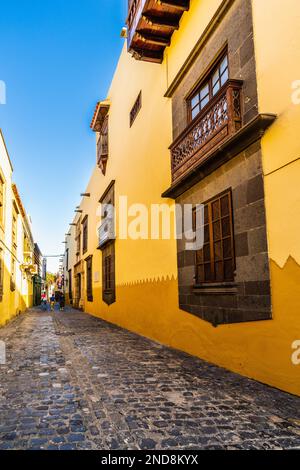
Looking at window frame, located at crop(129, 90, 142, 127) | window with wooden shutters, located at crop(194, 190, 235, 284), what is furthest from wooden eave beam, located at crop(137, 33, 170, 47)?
window with wooden shutters, located at crop(194, 190, 235, 284)

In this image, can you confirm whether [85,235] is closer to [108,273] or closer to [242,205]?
[108,273]

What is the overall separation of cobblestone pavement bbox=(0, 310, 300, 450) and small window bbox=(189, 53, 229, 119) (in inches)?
177

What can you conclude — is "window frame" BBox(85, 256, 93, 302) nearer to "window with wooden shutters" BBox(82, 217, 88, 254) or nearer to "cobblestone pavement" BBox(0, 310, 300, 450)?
"window with wooden shutters" BBox(82, 217, 88, 254)

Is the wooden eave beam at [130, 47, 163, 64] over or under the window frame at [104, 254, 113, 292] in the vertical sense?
over

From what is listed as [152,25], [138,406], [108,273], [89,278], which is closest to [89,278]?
[89,278]

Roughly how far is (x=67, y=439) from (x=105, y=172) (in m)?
13.8

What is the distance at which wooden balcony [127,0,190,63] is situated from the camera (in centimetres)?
710

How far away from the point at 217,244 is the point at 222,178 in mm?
1056

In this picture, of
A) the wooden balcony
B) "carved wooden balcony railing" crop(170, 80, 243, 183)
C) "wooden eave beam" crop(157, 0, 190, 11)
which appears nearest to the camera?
"carved wooden balcony railing" crop(170, 80, 243, 183)

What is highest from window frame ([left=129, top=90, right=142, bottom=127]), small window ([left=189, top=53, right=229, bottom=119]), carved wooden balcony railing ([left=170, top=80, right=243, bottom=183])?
window frame ([left=129, top=90, right=142, bottom=127])

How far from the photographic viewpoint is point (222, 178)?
18.3ft
